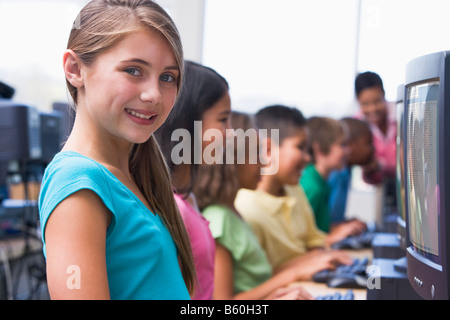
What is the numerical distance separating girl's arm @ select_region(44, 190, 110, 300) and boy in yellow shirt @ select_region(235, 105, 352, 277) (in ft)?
3.59

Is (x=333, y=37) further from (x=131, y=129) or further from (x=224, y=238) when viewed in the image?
(x=131, y=129)

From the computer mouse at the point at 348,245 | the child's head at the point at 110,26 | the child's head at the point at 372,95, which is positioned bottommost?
the computer mouse at the point at 348,245

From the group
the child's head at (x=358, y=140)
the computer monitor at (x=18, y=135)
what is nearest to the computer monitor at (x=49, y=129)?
the computer monitor at (x=18, y=135)

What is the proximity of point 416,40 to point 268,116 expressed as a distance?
74 cm

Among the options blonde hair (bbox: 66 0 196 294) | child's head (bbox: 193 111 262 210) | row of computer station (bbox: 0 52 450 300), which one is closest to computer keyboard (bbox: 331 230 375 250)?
row of computer station (bbox: 0 52 450 300)

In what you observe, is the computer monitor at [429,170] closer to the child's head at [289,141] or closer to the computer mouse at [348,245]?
the child's head at [289,141]

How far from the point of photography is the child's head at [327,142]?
319 cm

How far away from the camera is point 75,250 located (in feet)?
2.12

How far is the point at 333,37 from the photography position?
385cm

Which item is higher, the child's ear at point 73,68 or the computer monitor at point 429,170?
the child's ear at point 73,68

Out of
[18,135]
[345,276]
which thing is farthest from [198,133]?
[18,135]

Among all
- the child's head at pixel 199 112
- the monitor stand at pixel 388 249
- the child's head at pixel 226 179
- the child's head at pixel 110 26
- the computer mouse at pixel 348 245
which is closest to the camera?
the child's head at pixel 110 26

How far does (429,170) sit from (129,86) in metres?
0.49
